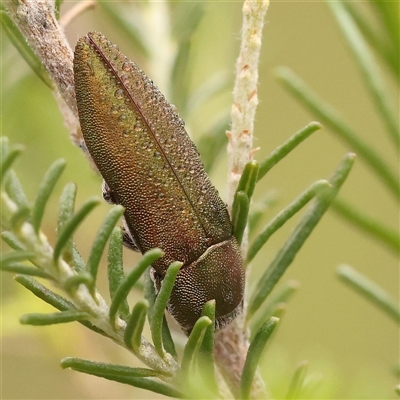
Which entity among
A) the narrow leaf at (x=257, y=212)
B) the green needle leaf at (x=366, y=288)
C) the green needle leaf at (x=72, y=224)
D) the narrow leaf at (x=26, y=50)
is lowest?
the green needle leaf at (x=366, y=288)

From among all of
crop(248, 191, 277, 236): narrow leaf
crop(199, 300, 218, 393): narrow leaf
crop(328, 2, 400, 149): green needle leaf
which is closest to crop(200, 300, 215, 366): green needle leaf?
crop(199, 300, 218, 393): narrow leaf

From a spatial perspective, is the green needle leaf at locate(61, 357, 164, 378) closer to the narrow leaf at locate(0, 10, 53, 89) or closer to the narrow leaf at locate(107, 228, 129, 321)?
the narrow leaf at locate(107, 228, 129, 321)

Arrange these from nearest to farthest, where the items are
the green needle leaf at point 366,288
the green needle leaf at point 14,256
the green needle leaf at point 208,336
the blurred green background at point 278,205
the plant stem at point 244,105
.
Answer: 1. the green needle leaf at point 14,256
2. the green needle leaf at point 208,336
3. the plant stem at point 244,105
4. the green needle leaf at point 366,288
5. the blurred green background at point 278,205

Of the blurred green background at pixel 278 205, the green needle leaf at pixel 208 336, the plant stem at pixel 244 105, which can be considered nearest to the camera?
the green needle leaf at pixel 208 336

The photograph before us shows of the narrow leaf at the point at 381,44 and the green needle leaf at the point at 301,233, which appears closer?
the green needle leaf at the point at 301,233

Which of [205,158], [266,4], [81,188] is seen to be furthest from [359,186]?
[266,4]

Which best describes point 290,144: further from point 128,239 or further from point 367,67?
point 367,67

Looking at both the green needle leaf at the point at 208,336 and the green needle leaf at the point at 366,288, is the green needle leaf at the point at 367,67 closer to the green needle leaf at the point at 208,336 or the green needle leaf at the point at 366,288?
the green needle leaf at the point at 366,288

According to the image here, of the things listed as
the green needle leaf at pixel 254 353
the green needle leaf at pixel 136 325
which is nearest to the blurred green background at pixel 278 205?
the green needle leaf at pixel 254 353
